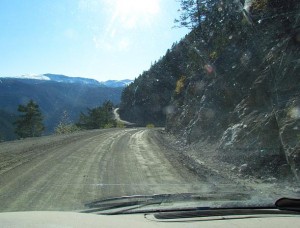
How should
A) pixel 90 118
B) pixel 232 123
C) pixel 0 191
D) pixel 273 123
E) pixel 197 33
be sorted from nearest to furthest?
pixel 0 191
pixel 273 123
pixel 232 123
pixel 197 33
pixel 90 118

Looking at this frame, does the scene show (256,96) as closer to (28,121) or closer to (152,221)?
(152,221)

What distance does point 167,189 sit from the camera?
9.61 metres

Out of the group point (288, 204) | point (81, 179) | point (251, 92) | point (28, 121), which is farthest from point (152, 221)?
point (28, 121)

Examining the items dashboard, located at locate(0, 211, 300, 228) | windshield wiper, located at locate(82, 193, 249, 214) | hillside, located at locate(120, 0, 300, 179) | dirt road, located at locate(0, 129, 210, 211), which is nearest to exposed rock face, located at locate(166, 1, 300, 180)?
hillside, located at locate(120, 0, 300, 179)

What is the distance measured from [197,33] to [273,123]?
26055 millimetres

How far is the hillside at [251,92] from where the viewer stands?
12.5 metres

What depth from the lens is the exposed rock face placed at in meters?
12.4

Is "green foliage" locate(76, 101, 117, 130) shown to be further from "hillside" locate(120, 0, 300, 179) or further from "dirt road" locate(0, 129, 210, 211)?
"dirt road" locate(0, 129, 210, 211)

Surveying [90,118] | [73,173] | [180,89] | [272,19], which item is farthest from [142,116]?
[73,173]

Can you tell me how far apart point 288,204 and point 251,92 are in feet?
46.5

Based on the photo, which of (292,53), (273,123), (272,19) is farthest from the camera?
(272,19)

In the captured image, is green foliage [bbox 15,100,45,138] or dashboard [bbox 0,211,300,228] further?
green foliage [bbox 15,100,45,138]

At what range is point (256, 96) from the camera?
17.2m

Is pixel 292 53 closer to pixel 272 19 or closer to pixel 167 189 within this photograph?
pixel 272 19
